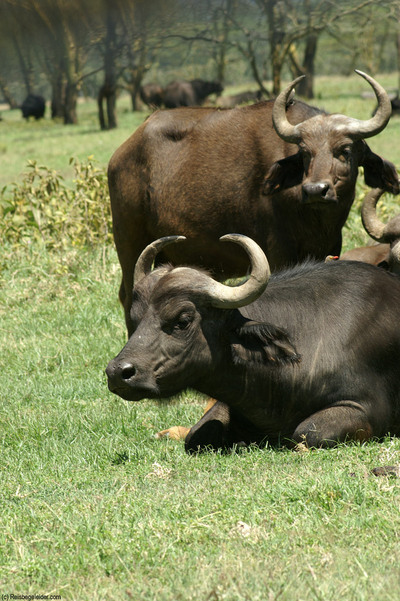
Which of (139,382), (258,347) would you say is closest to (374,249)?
(258,347)

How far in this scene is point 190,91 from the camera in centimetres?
3953

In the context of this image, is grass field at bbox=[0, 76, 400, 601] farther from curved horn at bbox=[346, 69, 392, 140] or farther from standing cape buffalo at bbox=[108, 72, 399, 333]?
curved horn at bbox=[346, 69, 392, 140]

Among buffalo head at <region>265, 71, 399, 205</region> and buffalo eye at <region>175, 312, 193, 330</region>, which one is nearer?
buffalo eye at <region>175, 312, 193, 330</region>

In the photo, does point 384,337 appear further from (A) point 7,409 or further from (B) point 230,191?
(A) point 7,409

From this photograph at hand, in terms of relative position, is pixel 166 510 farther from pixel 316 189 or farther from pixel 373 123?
pixel 373 123

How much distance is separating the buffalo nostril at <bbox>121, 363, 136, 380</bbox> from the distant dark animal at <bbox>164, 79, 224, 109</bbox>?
119ft

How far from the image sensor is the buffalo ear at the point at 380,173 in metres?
6.69

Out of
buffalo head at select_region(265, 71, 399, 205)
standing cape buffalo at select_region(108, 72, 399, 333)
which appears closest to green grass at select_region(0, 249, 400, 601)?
standing cape buffalo at select_region(108, 72, 399, 333)

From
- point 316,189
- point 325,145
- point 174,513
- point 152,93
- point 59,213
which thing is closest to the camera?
point 174,513

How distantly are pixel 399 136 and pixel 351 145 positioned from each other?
1704 centimetres

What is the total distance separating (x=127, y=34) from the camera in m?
1.55

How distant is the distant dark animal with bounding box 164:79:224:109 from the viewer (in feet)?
129

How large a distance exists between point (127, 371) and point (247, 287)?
809mm

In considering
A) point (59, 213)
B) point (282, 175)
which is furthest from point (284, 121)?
point (59, 213)
